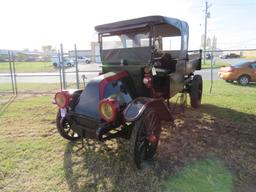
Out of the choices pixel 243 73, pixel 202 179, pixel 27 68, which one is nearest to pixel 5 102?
pixel 202 179

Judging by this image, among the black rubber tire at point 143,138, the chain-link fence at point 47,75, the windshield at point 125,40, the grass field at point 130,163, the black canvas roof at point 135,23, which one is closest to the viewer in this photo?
the grass field at point 130,163

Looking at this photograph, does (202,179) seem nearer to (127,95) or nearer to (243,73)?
(127,95)

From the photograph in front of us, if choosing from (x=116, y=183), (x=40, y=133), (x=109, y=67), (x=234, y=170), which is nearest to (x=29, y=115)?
(x=40, y=133)

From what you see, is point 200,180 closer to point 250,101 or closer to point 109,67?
point 109,67

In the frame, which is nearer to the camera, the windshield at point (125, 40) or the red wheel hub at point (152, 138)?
the red wheel hub at point (152, 138)

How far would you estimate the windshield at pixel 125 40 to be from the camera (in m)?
4.13

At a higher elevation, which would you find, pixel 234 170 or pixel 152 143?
pixel 152 143

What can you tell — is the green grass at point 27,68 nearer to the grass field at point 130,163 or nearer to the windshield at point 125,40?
the grass field at point 130,163

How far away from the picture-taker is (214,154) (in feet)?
12.3

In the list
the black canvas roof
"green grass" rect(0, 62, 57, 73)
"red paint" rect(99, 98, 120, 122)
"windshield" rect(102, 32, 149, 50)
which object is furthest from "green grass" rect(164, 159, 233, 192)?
"green grass" rect(0, 62, 57, 73)

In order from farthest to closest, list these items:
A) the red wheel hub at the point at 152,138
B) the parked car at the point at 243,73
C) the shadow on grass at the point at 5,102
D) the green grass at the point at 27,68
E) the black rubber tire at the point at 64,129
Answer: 1. the green grass at the point at 27,68
2. the parked car at the point at 243,73
3. the shadow on grass at the point at 5,102
4. the black rubber tire at the point at 64,129
5. the red wheel hub at the point at 152,138

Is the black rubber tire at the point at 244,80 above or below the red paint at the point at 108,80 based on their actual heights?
below

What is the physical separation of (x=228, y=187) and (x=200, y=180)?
0.35m

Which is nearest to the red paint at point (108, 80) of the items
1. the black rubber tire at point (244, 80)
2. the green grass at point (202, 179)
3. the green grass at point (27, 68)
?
the green grass at point (202, 179)
